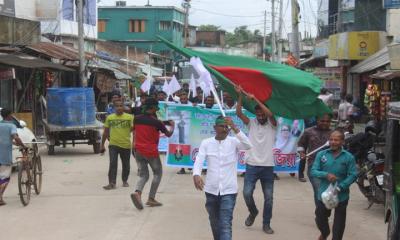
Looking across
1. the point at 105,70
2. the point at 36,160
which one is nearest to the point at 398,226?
the point at 36,160

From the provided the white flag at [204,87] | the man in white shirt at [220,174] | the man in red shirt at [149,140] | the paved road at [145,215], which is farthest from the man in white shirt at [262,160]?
the man in red shirt at [149,140]

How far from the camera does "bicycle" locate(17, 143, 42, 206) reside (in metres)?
10.7

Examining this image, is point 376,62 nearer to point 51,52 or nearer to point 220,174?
point 51,52

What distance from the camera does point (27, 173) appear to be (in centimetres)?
1095

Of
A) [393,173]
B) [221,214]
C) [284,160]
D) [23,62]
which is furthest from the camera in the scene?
[23,62]

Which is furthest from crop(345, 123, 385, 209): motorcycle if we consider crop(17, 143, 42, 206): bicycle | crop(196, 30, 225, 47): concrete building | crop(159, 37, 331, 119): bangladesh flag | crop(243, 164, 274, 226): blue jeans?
crop(196, 30, 225, 47): concrete building

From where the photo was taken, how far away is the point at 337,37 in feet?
93.2

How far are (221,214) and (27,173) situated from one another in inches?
199

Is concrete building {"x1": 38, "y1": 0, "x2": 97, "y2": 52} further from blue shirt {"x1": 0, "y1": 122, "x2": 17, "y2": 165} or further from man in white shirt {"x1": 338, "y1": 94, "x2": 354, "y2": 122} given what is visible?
blue shirt {"x1": 0, "y1": 122, "x2": 17, "y2": 165}

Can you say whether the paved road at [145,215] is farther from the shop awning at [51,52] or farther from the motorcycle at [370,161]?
the shop awning at [51,52]

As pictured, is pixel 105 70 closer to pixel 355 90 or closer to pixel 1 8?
pixel 1 8

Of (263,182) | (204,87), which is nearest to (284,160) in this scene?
(204,87)

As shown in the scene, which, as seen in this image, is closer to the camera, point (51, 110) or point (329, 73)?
point (51, 110)

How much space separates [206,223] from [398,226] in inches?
139
